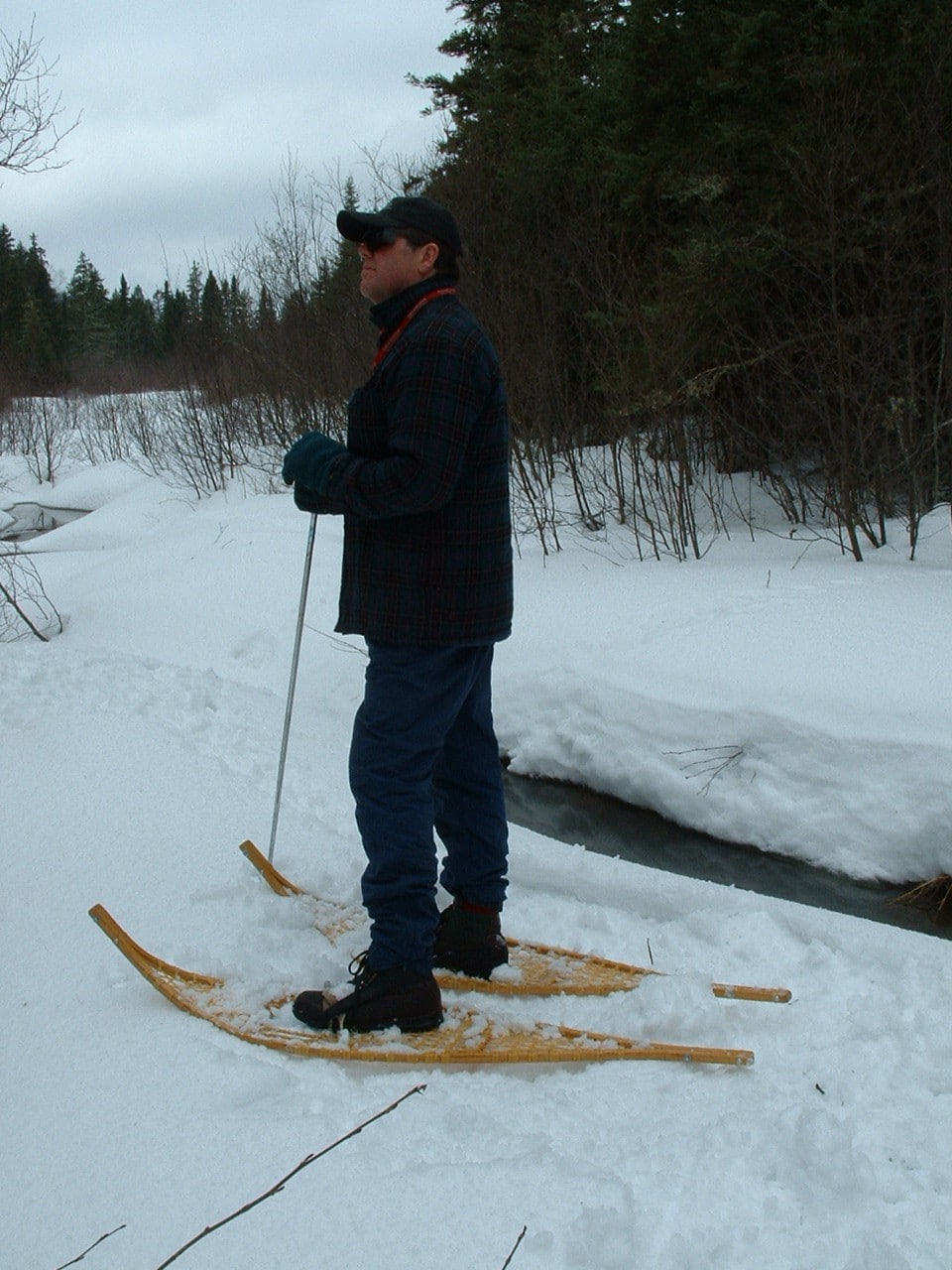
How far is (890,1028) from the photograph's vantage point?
236 cm

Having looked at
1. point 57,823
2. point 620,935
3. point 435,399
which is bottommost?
point 620,935

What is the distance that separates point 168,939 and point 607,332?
7.60 meters

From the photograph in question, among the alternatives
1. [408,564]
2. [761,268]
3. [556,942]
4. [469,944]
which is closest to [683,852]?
[556,942]

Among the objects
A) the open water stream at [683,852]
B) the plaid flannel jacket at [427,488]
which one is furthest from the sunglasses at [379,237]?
the open water stream at [683,852]

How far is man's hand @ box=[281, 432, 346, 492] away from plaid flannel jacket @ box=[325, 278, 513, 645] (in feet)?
0.11

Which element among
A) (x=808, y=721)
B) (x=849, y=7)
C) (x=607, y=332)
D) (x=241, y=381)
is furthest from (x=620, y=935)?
(x=241, y=381)

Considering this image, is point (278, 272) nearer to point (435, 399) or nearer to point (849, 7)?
point (849, 7)

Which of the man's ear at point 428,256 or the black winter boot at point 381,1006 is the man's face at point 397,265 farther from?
the black winter boot at point 381,1006

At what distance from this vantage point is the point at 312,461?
2434 millimetres

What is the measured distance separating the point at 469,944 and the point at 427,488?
124cm

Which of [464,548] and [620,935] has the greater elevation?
[464,548]

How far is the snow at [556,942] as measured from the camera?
170 cm

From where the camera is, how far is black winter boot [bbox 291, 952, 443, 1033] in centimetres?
236

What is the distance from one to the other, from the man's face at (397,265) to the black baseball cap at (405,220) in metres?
0.03
